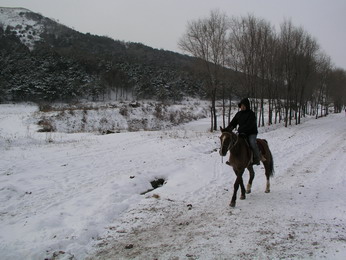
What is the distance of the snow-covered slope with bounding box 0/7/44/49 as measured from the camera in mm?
126637

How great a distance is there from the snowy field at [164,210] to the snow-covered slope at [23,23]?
427 ft

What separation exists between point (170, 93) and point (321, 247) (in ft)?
274

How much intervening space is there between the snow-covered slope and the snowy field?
130m

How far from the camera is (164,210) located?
6.95 meters

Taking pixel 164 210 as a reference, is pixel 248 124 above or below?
above

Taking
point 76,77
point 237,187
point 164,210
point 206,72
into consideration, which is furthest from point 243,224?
point 76,77

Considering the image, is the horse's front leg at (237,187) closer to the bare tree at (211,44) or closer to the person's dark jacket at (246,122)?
the person's dark jacket at (246,122)

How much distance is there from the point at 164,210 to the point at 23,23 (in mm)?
179971

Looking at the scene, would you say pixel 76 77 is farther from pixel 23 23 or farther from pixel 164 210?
pixel 23 23

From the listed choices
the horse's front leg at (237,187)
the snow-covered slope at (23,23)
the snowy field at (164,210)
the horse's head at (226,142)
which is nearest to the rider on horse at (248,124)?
the horse's head at (226,142)

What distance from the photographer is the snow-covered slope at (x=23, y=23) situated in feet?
415

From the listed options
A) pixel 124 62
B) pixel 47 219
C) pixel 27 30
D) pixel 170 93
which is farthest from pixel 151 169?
pixel 27 30

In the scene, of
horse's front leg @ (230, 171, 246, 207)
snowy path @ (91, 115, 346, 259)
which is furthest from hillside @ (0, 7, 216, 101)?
horse's front leg @ (230, 171, 246, 207)

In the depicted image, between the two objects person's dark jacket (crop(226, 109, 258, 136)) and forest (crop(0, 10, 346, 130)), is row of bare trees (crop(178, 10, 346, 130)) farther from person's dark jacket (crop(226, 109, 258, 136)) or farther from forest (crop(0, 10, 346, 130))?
person's dark jacket (crop(226, 109, 258, 136))
